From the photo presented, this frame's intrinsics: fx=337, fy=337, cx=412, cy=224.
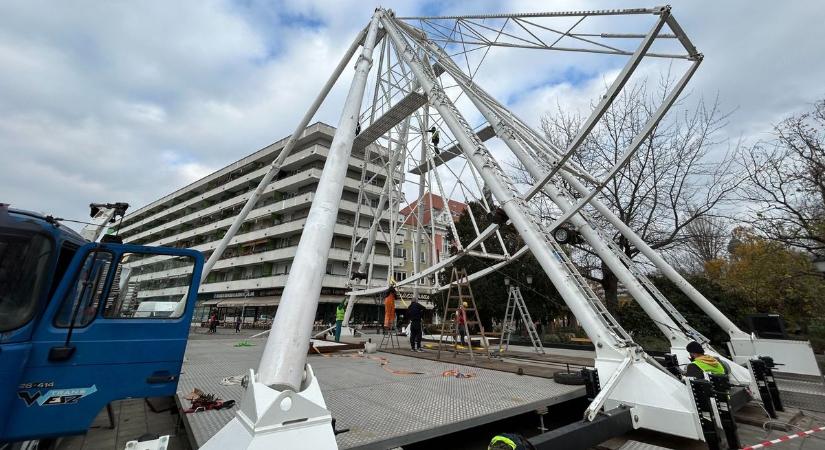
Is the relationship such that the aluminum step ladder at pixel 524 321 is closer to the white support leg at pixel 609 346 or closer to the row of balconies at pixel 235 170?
the white support leg at pixel 609 346

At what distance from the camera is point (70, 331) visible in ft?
10.8

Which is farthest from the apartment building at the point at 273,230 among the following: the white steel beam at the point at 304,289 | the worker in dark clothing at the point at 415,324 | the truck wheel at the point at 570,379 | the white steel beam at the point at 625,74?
the white steel beam at the point at 304,289

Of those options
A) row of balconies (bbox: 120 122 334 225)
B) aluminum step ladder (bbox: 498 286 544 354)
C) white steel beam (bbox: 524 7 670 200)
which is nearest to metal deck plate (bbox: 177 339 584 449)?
white steel beam (bbox: 524 7 670 200)

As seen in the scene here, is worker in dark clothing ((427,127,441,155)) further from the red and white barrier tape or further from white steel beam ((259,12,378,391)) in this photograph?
the red and white barrier tape

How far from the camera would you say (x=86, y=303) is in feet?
11.5

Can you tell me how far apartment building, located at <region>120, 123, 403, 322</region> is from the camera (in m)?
37.3

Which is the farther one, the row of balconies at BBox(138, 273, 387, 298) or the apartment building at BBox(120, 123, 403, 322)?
the apartment building at BBox(120, 123, 403, 322)

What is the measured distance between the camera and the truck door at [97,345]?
311 cm

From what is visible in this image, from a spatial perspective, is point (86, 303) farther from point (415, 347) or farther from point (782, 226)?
point (782, 226)

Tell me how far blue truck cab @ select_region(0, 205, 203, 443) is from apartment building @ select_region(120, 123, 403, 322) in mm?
29261

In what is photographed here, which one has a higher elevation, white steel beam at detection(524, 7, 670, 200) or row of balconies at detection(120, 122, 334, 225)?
row of balconies at detection(120, 122, 334, 225)

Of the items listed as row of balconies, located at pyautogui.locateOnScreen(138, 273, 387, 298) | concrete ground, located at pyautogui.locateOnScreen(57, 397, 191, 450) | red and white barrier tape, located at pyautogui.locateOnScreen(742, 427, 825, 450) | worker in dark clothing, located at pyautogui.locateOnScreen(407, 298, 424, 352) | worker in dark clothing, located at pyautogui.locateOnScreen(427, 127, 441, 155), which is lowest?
red and white barrier tape, located at pyautogui.locateOnScreen(742, 427, 825, 450)

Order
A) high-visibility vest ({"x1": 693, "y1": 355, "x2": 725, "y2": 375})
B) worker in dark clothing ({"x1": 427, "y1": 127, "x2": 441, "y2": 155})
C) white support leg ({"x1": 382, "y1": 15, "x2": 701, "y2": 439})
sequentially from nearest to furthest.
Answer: white support leg ({"x1": 382, "y1": 15, "x2": 701, "y2": 439}), high-visibility vest ({"x1": 693, "y1": 355, "x2": 725, "y2": 375}), worker in dark clothing ({"x1": 427, "y1": 127, "x2": 441, "y2": 155})

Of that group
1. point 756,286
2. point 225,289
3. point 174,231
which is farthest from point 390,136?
point 174,231
